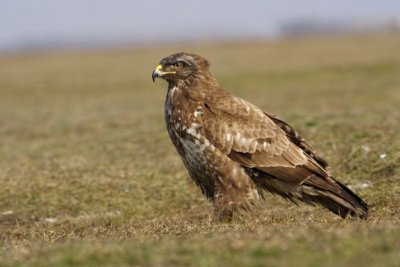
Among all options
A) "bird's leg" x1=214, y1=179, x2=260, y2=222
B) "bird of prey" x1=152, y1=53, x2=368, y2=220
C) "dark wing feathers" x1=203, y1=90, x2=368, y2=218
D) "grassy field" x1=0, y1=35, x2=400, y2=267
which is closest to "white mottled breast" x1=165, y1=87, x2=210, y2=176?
"bird of prey" x1=152, y1=53, x2=368, y2=220

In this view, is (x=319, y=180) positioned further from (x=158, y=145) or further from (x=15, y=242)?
(x=158, y=145)

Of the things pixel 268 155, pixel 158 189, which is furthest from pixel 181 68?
pixel 158 189

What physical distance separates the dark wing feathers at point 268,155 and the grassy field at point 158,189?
1.28 feet

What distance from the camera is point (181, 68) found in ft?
38.3

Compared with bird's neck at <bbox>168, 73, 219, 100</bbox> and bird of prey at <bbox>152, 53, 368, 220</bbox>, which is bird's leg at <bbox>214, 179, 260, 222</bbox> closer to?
bird of prey at <bbox>152, 53, 368, 220</bbox>

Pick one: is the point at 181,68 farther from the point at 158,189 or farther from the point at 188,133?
the point at 158,189

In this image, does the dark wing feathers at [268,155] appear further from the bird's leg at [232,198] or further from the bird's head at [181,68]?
the bird's head at [181,68]

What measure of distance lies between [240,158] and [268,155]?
40 centimetres

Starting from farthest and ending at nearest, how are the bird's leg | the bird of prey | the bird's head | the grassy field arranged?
the bird's head
the bird's leg
the bird of prey
the grassy field

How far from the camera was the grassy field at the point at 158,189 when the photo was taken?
284 inches

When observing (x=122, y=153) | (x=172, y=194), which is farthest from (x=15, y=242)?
(x=122, y=153)

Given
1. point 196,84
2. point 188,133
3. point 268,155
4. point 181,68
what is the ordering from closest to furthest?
1. point 188,133
2. point 268,155
3. point 196,84
4. point 181,68

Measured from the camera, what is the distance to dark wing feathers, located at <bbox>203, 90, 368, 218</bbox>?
1084cm

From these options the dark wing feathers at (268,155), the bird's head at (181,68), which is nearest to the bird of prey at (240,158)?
the dark wing feathers at (268,155)
